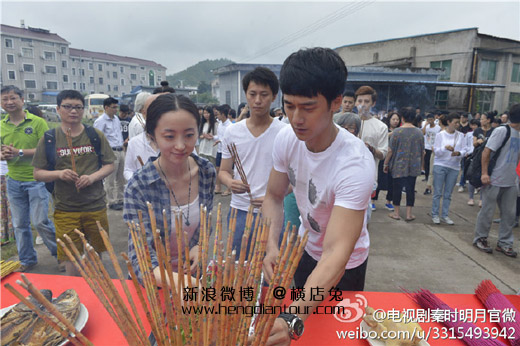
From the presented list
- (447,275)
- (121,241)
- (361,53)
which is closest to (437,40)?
(361,53)

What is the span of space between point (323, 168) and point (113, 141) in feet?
17.5

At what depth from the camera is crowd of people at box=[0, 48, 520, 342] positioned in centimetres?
120

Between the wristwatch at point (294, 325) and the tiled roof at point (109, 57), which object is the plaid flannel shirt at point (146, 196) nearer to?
the wristwatch at point (294, 325)

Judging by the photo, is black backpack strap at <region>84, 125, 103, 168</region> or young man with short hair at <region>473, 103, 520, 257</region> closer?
black backpack strap at <region>84, 125, 103, 168</region>

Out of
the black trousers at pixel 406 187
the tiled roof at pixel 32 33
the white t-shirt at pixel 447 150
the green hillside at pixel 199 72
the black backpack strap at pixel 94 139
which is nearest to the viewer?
the black backpack strap at pixel 94 139

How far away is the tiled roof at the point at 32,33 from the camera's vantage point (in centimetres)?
3451

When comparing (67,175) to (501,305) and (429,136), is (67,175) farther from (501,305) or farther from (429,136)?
(429,136)

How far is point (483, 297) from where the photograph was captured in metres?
1.36

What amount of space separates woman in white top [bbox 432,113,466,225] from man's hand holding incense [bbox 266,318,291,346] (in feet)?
16.4

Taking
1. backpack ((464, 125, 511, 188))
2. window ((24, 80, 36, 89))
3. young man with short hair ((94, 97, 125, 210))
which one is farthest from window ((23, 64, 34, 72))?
backpack ((464, 125, 511, 188))

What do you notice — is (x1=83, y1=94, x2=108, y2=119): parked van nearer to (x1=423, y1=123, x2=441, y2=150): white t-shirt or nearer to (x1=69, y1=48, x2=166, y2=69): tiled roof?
(x1=69, y1=48, x2=166, y2=69): tiled roof

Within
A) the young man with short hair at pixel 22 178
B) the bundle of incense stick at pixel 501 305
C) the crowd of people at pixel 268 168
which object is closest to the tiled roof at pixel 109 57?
the crowd of people at pixel 268 168

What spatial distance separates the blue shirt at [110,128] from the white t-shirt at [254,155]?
3936mm

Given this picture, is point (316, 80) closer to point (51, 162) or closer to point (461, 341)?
point (461, 341)
